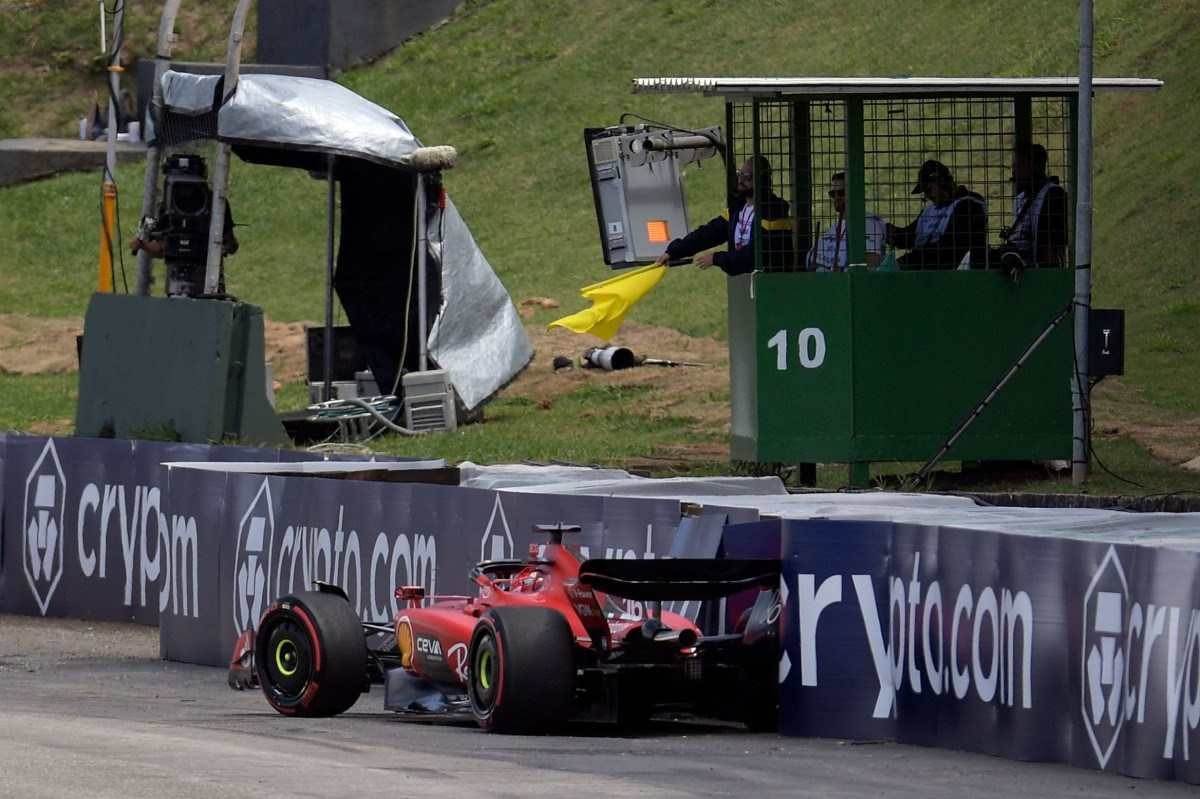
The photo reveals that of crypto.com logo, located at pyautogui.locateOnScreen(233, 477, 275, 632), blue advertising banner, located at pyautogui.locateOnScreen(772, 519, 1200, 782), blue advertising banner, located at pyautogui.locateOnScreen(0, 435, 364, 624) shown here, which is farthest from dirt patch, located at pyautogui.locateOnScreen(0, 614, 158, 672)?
blue advertising banner, located at pyautogui.locateOnScreen(772, 519, 1200, 782)

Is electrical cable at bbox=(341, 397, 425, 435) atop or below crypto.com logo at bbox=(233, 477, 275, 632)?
atop

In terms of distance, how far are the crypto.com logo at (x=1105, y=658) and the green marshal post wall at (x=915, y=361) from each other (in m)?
8.73

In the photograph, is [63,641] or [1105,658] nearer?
[1105,658]

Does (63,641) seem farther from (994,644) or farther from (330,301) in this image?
(330,301)

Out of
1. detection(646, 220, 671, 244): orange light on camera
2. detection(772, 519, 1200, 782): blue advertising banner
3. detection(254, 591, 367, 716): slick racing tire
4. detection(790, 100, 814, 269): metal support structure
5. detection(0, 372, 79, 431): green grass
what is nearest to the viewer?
detection(772, 519, 1200, 782): blue advertising banner

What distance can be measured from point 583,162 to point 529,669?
32696 millimetres

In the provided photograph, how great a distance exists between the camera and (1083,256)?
18391 millimetres

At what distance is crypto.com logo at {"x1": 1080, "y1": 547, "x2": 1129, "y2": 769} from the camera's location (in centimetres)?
1015

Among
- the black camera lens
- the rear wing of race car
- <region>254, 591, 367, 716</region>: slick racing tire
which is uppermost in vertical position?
the black camera lens

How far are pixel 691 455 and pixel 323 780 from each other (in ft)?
44.4

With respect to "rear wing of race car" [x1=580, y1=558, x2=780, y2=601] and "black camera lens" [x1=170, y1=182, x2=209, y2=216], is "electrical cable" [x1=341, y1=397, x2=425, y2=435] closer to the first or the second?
"black camera lens" [x1=170, y1=182, x2=209, y2=216]

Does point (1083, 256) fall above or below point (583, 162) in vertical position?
below

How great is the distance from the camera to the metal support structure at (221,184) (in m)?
25.5

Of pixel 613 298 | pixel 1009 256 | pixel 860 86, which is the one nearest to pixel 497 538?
pixel 860 86
